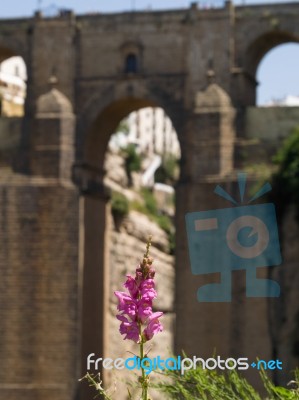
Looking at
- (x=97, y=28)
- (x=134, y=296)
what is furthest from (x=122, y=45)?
(x=134, y=296)

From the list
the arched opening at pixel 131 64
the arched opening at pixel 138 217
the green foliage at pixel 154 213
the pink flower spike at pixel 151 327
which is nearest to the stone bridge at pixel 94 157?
the arched opening at pixel 131 64

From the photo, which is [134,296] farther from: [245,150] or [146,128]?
[146,128]

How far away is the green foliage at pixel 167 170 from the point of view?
5613 cm

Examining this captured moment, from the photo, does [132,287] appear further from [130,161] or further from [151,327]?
[130,161]

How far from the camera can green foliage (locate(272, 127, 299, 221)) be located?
1294 inches

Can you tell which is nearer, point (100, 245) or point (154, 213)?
point (100, 245)

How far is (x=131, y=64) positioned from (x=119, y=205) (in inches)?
196

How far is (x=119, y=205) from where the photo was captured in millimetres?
40062

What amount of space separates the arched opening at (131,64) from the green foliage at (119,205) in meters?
4.64

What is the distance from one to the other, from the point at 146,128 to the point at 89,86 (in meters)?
28.0

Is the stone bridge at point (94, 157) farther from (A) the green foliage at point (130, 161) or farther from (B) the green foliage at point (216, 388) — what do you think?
(B) the green foliage at point (216, 388)

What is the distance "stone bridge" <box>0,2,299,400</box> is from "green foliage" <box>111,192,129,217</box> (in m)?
2.83

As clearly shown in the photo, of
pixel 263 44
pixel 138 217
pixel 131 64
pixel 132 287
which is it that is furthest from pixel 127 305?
pixel 138 217

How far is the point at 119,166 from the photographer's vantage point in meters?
46.6
